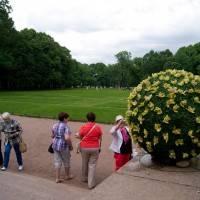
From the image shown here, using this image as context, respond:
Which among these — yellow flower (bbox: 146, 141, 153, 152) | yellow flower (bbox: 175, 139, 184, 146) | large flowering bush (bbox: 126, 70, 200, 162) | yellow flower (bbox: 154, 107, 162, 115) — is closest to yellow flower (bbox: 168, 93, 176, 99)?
large flowering bush (bbox: 126, 70, 200, 162)

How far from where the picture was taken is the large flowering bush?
694cm

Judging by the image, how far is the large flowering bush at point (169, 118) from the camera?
6941 millimetres

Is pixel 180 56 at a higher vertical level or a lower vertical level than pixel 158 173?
higher

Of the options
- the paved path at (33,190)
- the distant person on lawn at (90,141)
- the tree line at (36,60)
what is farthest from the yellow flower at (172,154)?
the tree line at (36,60)

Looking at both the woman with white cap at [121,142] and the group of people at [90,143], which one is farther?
the woman with white cap at [121,142]

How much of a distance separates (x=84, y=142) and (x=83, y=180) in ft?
4.02

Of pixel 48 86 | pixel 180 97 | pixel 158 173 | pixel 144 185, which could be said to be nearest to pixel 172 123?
pixel 180 97

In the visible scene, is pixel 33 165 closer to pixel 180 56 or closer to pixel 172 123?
pixel 172 123

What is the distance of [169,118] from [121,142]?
4.68ft

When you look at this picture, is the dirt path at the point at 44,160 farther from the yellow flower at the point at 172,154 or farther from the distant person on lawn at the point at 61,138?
the yellow flower at the point at 172,154

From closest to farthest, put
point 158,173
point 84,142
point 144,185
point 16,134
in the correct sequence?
point 144,185
point 158,173
point 84,142
point 16,134

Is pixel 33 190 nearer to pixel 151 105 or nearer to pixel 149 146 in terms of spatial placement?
pixel 149 146

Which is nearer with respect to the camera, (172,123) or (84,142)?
(172,123)

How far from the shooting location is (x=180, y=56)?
8338 centimetres
